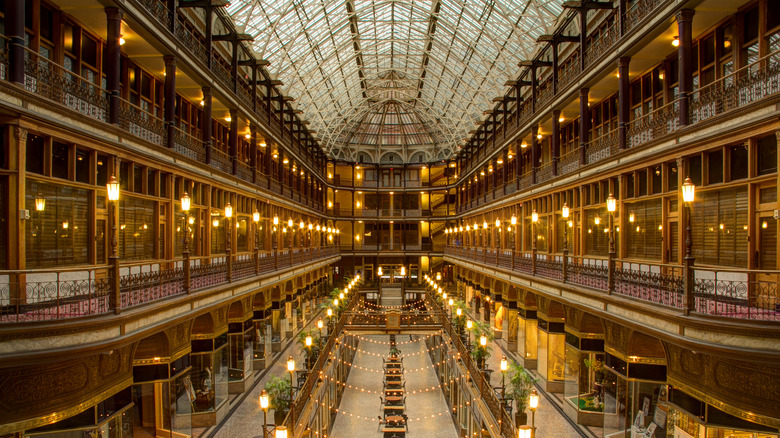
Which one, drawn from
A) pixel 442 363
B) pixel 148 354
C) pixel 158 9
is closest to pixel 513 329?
pixel 442 363

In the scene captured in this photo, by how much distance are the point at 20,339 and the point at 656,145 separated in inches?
625

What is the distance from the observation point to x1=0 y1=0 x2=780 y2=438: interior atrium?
9.79 metres

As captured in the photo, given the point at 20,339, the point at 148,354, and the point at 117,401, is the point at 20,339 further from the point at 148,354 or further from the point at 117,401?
the point at 148,354

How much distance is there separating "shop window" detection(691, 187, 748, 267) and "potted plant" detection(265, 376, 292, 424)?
13.8 metres

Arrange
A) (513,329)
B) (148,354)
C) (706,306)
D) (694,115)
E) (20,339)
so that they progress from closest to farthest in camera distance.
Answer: (20,339)
(706,306)
(694,115)
(148,354)
(513,329)

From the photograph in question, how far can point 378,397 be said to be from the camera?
32.1 meters

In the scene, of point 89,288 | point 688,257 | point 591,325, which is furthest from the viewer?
point 591,325

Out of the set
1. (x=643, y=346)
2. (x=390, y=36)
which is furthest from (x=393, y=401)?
(x=390, y=36)

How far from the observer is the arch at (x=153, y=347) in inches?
565

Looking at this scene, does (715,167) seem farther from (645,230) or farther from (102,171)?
(102,171)

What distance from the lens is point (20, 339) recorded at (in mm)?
8664

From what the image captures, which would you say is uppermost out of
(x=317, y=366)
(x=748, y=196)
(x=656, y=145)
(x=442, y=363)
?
(x=656, y=145)

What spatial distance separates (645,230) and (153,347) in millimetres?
16600

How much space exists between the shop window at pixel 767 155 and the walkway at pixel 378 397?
20655 millimetres
